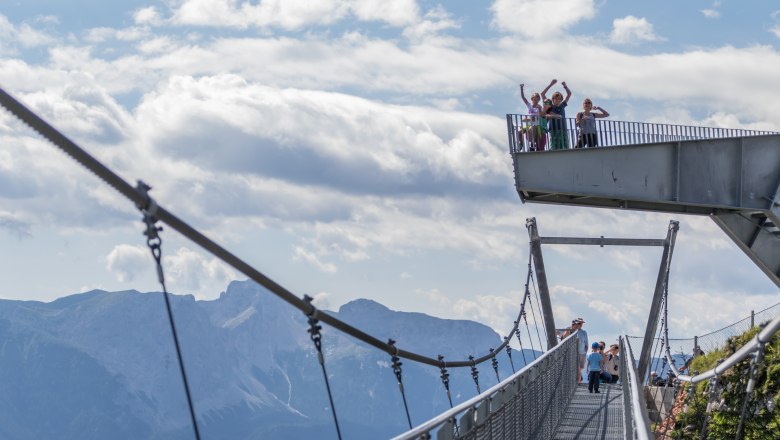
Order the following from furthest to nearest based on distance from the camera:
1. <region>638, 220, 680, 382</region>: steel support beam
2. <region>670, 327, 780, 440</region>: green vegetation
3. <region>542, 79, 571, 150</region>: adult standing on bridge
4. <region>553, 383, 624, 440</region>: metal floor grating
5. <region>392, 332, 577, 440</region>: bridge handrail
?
<region>638, 220, 680, 382</region>: steel support beam → <region>542, 79, 571, 150</region>: adult standing on bridge → <region>670, 327, 780, 440</region>: green vegetation → <region>553, 383, 624, 440</region>: metal floor grating → <region>392, 332, 577, 440</region>: bridge handrail

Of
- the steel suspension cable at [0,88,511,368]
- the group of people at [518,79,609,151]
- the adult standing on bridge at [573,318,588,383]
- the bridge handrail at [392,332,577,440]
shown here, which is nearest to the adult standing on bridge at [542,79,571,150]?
the group of people at [518,79,609,151]

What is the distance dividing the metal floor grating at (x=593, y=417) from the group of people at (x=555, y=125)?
491 centimetres

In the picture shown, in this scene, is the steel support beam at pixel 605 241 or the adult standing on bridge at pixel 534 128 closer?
the adult standing on bridge at pixel 534 128

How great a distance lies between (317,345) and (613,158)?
52.8 ft

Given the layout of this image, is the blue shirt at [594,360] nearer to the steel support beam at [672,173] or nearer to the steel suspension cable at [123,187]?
the steel support beam at [672,173]

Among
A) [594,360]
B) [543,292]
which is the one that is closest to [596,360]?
[594,360]

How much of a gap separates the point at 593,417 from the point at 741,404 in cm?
243

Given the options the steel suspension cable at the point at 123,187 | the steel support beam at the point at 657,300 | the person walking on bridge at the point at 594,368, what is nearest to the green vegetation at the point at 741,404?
the person walking on bridge at the point at 594,368

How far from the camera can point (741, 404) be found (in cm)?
2131

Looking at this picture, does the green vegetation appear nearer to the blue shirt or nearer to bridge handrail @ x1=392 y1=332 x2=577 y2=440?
the blue shirt

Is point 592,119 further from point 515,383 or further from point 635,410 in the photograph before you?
point 635,410

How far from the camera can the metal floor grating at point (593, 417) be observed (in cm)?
1856

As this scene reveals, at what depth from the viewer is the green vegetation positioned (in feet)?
63.1

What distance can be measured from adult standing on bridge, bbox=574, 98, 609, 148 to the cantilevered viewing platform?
5.8 inches
